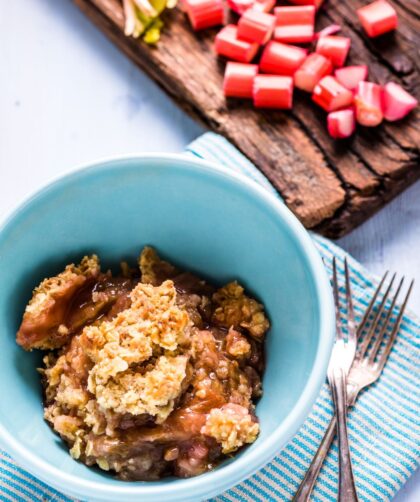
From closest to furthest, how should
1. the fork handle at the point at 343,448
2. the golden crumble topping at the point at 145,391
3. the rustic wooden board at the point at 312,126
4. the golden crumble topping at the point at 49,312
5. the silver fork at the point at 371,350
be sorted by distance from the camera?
the golden crumble topping at the point at 145,391
the golden crumble topping at the point at 49,312
the fork handle at the point at 343,448
the silver fork at the point at 371,350
the rustic wooden board at the point at 312,126

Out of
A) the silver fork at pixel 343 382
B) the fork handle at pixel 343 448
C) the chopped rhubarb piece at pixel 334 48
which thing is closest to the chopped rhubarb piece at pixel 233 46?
the chopped rhubarb piece at pixel 334 48

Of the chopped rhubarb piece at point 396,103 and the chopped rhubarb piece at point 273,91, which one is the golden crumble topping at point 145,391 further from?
the chopped rhubarb piece at point 396,103

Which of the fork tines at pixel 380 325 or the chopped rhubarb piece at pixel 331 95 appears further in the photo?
the chopped rhubarb piece at pixel 331 95

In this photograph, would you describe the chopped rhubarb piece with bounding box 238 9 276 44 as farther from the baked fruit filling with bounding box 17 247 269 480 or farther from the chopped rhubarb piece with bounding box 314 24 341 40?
the baked fruit filling with bounding box 17 247 269 480

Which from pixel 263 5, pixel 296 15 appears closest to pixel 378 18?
pixel 296 15

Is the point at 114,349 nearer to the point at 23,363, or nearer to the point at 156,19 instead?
the point at 23,363

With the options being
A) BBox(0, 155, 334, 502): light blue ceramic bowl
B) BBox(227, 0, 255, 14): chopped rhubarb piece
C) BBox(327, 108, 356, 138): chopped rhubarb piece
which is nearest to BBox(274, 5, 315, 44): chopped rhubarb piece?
BBox(227, 0, 255, 14): chopped rhubarb piece
